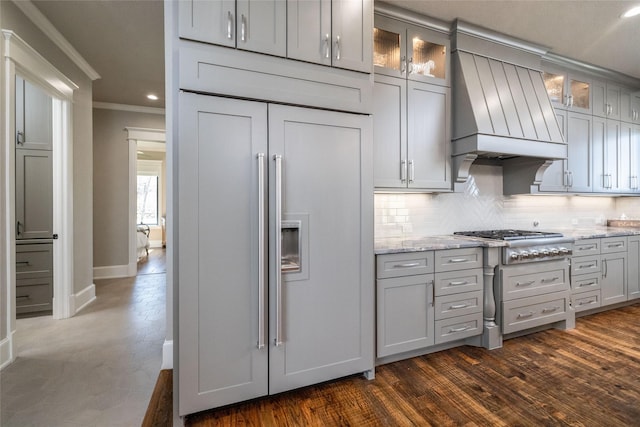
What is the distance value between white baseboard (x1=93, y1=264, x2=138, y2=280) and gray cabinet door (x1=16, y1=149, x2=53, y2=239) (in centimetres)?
188

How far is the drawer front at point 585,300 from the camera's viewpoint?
3203mm

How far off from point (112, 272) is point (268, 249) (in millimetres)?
4705

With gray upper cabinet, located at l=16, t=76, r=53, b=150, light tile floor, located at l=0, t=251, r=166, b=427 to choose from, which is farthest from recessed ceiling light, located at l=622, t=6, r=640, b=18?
gray upper cabinet, located at l=16, t=76, r=53, b=150

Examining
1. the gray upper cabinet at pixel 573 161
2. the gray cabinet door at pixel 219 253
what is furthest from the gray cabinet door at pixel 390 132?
the gray upper cabinet at pixel 573 161

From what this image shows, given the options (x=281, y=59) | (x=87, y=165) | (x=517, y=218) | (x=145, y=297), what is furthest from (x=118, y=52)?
(x=517, y=218)

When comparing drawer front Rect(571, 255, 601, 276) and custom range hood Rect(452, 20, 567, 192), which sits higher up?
custom range hood Rect(452, 20, 567, 192)

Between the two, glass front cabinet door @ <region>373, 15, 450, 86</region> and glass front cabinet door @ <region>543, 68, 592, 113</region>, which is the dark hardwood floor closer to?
glass front cabinet door @ <region>373, 15, 450, 86</region>

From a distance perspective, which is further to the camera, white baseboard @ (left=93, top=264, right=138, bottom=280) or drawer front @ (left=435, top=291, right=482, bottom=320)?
white baseboard @ (left=93, top=264, right=138, bottom=280)

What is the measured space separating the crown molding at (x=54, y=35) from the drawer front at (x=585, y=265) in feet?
18.1

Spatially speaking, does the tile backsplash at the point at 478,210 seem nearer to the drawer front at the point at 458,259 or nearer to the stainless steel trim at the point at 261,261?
the drawer front at the point at 458,259

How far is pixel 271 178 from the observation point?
1.79m

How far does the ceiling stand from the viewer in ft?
8.37

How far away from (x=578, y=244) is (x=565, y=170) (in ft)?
2.98

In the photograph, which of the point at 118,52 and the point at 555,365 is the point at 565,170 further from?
the point at 118,52
